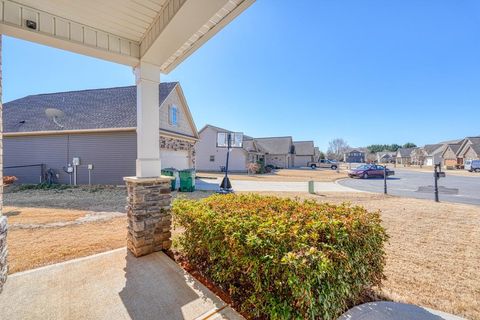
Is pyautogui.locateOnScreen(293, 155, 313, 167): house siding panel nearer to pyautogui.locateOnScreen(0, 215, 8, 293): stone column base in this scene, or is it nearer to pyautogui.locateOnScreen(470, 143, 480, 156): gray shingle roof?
pyautogui.locateOnScreen(470, 143, 480, 156): gray shingle roof

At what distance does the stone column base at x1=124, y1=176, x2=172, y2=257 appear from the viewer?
130 inches

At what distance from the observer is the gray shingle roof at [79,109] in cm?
1175

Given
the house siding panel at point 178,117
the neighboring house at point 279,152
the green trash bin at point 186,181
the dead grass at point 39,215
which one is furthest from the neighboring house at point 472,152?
the dead grass at point 39,215

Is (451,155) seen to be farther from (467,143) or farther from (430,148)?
(430,148)

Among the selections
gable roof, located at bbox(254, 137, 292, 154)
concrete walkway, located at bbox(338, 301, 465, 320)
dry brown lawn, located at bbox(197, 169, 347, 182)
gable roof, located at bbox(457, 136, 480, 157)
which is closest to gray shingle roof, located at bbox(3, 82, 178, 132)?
dry brown lawn, located at bbox(197, 169, 347, 182)

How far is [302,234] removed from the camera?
1.97 metres

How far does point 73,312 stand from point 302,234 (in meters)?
2.46

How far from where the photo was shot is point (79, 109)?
13.1 m

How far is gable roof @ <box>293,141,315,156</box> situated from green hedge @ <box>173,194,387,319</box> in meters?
42.6

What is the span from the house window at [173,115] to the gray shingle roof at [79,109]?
2.78 feet

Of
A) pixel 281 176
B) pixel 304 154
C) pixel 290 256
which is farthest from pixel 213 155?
pixel 290 256

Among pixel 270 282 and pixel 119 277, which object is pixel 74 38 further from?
pixel 270 282

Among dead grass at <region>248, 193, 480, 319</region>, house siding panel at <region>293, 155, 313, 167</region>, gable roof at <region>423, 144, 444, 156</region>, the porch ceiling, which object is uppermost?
gable roof at <region>423, 144, 444, 156</region>

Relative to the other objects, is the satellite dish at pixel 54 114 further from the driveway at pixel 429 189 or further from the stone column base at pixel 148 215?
the driveway at pixel 429 189
